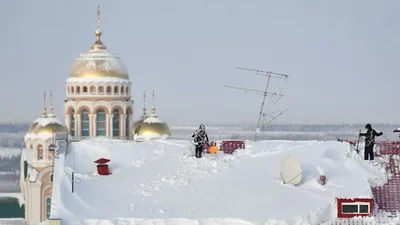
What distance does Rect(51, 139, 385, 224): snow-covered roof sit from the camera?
1605 cm

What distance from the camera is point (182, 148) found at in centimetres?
1912

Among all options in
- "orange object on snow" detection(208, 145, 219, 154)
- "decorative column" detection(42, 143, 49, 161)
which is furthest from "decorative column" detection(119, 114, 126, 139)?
"orange object on snow" detection(208, 145, 219, 154)

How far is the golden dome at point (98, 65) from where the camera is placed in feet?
108

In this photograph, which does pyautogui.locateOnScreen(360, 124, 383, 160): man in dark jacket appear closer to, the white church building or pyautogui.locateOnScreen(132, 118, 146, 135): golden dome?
the white church building

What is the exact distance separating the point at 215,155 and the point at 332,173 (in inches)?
94.4

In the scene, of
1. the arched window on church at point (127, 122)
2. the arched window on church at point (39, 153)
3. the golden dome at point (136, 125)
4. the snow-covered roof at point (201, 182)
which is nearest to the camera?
the snow-covered roof at point (201, 182)

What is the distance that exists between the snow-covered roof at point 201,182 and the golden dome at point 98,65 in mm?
13833

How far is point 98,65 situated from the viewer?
32969mm

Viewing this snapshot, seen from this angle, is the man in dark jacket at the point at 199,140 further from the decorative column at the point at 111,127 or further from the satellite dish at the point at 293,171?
the decorative column at the point at 111,127

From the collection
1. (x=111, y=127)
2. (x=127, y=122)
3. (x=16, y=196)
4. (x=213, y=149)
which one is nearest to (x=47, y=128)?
(x=111, y=127)

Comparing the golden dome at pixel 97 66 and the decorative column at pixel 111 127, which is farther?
the decorative column at pixel 111 127

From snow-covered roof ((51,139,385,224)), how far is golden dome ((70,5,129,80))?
45.4 feet

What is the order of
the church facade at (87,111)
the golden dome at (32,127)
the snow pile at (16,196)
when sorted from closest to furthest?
the church facade at (87,111) → the golden dome at (32,127) → the snow pile at (16,196)

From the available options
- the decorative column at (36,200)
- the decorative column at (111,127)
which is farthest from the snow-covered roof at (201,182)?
the decorative column at (111,127)
